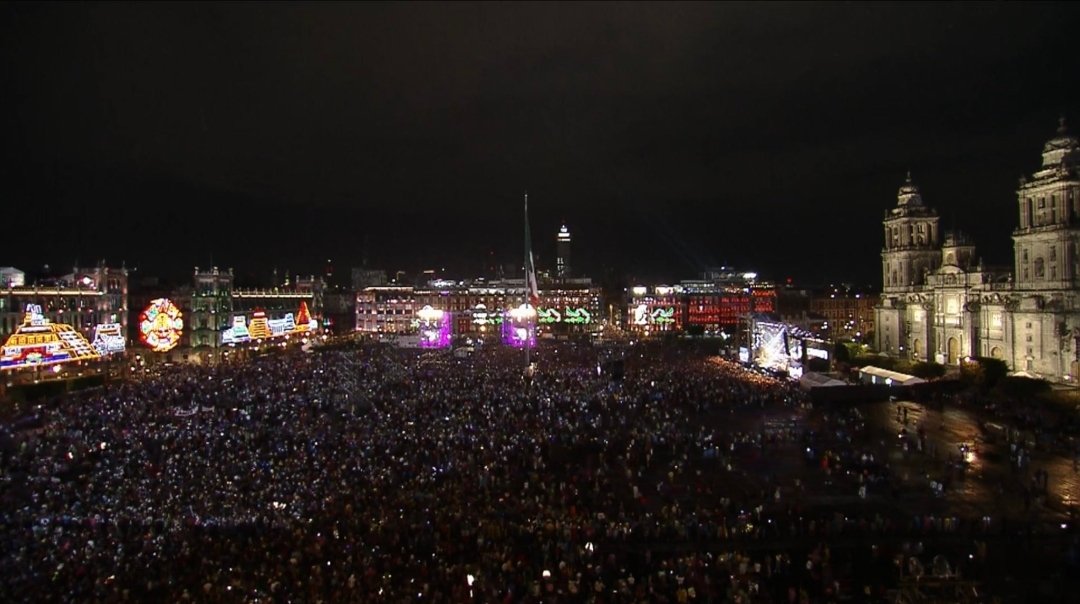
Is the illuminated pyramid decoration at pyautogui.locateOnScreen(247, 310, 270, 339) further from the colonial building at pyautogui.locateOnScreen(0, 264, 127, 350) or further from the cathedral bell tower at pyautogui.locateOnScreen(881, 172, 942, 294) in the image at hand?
the cathedral bell tower at pyautogui.locateOnScreen(881, 172, 942, 294)

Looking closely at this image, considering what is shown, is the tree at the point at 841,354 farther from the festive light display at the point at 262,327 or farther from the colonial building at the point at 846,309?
the colonial building at the point at 846,309

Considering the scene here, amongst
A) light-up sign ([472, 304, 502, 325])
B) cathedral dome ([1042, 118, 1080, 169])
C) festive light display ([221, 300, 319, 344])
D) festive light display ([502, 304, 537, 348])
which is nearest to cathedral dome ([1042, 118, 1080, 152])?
cathedral dome ([1042, 118, 1080, 169])

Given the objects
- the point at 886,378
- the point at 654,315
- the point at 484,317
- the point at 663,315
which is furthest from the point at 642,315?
the point at 886,378

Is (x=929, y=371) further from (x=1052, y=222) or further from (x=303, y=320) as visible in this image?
(x=303, y=320)

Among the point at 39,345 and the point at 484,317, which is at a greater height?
the point at 39,345

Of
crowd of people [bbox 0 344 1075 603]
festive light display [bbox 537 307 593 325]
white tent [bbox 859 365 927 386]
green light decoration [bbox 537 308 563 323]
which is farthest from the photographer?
green light decoration [bbox 537 308 563 323]
